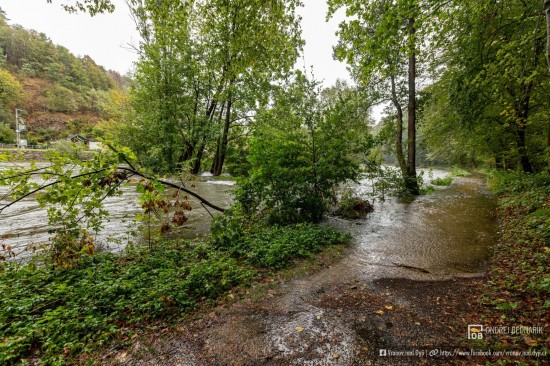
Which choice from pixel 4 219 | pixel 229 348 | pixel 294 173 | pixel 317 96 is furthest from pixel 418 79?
pixel 4 219

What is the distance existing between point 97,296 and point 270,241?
3071 mm

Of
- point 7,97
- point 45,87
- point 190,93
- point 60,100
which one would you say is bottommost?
point 190,93

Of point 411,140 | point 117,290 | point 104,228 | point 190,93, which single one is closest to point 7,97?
point 190,93

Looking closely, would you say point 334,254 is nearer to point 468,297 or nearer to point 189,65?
point 468,297

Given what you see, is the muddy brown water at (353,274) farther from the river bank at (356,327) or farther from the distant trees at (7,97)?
the distant trees at (7,97)

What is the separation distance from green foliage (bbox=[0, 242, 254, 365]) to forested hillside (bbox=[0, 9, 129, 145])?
147ft

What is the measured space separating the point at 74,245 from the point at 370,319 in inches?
196

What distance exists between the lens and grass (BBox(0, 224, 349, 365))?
8.11 ft

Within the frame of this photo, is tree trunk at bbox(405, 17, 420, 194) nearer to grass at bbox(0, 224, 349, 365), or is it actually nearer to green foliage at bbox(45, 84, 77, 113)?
grass at bbox(0, 224, 349, 365)

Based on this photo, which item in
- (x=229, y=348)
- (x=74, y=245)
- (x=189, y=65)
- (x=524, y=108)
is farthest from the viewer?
(x=189, y=65)

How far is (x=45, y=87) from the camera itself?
180ft

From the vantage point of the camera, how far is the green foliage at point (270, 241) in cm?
437

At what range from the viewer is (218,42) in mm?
14141

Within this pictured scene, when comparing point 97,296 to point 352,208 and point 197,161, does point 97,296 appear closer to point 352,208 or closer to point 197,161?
point 352,208
